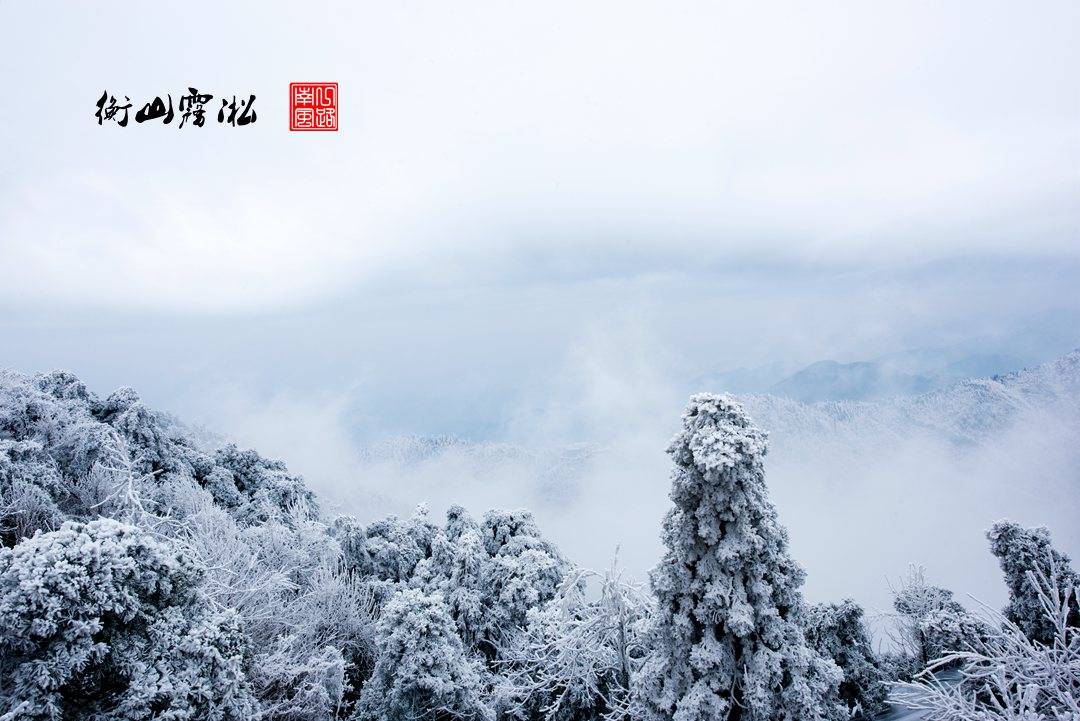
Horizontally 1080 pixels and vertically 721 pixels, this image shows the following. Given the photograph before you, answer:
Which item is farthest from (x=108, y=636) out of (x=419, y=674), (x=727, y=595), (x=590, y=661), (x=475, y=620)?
(x=475, y=620)

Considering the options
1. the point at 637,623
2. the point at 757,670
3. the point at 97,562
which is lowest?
the point at 637,623

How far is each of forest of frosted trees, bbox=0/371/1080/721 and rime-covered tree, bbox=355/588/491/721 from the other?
2.1 inches

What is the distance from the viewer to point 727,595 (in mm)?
10516

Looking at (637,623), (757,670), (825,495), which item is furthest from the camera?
(825,495)

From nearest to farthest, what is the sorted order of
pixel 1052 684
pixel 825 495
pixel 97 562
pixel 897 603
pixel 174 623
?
pixel 1052 684
pixel 97 562
pixel 174 623
pixel 897 603
pixel 825 495

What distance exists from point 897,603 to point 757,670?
13804mm

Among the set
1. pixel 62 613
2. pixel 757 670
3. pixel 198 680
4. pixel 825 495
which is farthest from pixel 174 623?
pixel 825 495

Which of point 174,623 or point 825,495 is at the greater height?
point 174,623

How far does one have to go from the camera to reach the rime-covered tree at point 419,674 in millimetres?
13688

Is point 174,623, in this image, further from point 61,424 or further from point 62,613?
point 61,424

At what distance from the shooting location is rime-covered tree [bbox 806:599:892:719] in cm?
1524

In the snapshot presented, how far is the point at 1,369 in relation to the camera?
87.7 feet

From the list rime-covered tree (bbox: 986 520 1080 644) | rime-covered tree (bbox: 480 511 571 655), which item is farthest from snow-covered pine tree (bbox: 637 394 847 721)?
rime-covered tree (bbox: 480 511 571 655)

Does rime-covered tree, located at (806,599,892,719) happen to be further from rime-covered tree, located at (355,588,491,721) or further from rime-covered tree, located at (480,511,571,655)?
rime-covered tree, located at (355,588,491,721)
